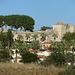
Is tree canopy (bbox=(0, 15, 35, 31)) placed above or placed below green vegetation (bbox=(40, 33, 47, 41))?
above

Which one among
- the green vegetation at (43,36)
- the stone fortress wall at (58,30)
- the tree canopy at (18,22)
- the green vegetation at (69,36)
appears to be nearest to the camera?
the green vegetation at (43,36)

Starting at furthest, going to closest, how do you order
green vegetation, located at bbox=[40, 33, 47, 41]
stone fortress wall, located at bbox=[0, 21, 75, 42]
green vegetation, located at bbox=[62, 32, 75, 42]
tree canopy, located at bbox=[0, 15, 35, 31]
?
tree canopy, located at bbox=[0, 15, 35, 31] < stone fortress wall, located at bbox=[0, 21, 75, 42] < green vegetation, located at bbox=[62, 32, 75, 42] < green vegetation, located at bbox=[40, 33, 47, 41]

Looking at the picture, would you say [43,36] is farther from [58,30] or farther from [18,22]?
[18,22]

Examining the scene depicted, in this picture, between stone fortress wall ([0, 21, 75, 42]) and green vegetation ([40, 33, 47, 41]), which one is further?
stone fortress wall ([0, 21, 75, 42])

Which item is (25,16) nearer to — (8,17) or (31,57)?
(8,17)

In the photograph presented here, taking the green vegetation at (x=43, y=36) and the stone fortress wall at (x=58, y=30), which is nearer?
the green vegetation at (x=43, y=36)

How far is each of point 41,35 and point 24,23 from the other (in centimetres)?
1389

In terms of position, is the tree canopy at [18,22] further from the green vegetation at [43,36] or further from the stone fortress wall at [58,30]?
the green vegetation at [43,36]

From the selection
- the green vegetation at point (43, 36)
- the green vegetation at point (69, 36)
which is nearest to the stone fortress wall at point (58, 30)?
the green vegetation at point (43, 36)

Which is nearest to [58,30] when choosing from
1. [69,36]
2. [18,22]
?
[69,36]

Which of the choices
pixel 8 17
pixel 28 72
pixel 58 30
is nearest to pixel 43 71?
pixel 28 72

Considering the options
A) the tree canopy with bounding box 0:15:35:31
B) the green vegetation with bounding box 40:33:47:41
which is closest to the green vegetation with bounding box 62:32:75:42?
the green vegetation with bounding box 40:33:47:41

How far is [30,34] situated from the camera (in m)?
96.7

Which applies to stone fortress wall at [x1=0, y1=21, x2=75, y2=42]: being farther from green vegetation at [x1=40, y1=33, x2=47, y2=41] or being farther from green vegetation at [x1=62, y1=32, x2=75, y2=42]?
green vegetation at [x1=62, y1=32, x2=75, y2=42]
